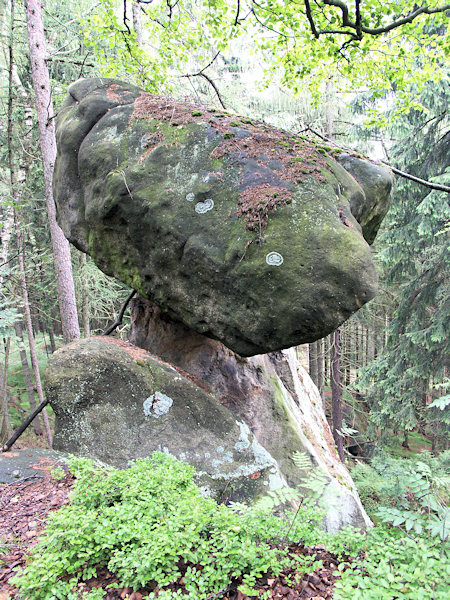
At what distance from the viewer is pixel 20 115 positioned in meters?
10.6

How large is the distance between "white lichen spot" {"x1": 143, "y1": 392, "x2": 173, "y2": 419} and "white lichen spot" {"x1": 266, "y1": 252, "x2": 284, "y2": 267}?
87.2 inches

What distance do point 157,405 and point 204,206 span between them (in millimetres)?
2509

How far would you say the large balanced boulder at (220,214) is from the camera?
3.83 metres

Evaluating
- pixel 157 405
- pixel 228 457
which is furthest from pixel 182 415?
pixel 228 457

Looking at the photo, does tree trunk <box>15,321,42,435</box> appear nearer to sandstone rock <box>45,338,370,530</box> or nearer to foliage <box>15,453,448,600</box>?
sandstone rock <box>45,338,370,530</box>

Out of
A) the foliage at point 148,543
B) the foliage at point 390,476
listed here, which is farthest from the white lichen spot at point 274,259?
the foliage at point 390,476

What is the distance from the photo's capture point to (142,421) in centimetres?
453

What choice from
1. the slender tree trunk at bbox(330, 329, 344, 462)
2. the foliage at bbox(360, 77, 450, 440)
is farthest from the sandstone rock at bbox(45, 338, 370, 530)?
the slender tree trunk at bbox(330, 329, 344, 462)

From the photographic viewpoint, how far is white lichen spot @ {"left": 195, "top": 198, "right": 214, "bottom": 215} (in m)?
4.29

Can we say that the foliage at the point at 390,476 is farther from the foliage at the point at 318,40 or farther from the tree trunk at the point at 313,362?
the foliage at the point at 318,40

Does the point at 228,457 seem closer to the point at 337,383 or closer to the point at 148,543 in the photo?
the point at 148,543

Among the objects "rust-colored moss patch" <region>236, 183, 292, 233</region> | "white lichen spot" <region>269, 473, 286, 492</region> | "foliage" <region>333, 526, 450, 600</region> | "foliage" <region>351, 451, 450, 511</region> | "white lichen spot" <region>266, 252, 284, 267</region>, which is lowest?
"foliage" <region>351, 451, 450, 511</region>

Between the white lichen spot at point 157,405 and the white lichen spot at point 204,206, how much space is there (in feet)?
7.62

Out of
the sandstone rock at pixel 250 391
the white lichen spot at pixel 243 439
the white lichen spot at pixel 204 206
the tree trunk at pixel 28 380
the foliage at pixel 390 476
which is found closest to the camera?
the white lichen spot at pixel 204 206
